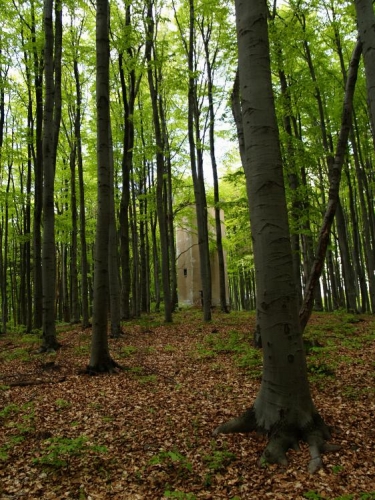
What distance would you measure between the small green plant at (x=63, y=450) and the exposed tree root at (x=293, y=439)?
5.52ft

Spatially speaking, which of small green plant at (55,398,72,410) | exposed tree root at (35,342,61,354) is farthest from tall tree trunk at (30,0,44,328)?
small green plant at (55,398,72,410)

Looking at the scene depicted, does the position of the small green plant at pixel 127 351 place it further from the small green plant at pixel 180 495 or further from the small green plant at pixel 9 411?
the small green plant at pixel 180 495

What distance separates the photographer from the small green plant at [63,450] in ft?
12.0

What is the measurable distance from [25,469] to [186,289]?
20394 millimetres

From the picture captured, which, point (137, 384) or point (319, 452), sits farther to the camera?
point (137, 384)

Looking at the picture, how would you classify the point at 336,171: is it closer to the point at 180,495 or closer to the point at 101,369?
the point at 180,495

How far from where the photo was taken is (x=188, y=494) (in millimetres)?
3053

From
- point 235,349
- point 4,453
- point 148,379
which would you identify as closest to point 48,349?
point 148,379

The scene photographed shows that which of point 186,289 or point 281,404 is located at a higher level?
point 186,289

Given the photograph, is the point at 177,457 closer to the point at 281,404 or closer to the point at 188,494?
the point at 188,494

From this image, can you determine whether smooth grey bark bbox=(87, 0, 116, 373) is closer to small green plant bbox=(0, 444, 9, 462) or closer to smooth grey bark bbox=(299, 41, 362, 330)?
small green plant bbox=(0, 444, 9, 462)

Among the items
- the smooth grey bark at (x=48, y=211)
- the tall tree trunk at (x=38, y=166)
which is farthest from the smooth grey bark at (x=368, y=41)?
the tall tree trunk at (x=38, y=166)

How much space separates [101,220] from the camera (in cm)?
693

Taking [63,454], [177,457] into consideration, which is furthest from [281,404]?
[63,454]
